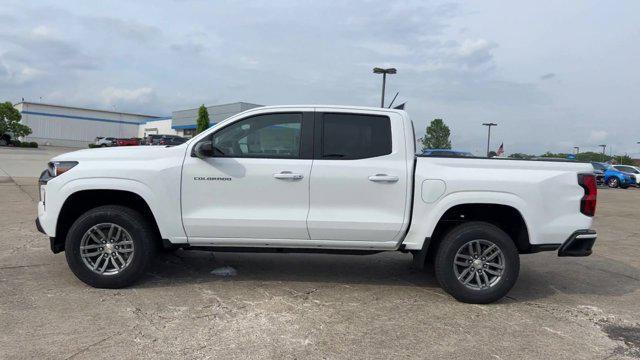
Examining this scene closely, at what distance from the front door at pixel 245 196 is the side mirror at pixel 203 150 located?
0.20 ft

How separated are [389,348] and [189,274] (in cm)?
269

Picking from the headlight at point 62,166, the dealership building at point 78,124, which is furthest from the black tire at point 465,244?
the dealership building at point 78,124

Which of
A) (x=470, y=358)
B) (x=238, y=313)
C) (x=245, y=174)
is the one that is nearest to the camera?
(x=470, y=358)

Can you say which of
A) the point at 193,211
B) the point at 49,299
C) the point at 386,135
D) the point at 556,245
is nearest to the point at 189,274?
the point at 193,211

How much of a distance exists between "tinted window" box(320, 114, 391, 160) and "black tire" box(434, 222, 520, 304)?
3.60 feet

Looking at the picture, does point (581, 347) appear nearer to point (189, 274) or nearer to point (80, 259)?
point (189, 274)

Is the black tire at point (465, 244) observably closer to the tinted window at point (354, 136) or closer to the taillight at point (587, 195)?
the taillight at point (587, 195)

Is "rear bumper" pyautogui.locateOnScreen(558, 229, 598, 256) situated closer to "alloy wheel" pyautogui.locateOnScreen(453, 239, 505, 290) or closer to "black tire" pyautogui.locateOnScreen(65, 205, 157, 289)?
"alloy wheel" pyautogui.locateOnScreen(453, 239, 505, 290)

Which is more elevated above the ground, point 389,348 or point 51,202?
point 51,202

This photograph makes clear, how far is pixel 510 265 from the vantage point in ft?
15.8

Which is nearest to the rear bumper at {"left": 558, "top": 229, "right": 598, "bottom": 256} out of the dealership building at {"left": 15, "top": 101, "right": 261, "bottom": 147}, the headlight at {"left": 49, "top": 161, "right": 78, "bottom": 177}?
the headlight at {"left": 49, "top": 161, "right": 78, "bottom": 177}

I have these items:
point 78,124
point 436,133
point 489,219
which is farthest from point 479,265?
point 78,124

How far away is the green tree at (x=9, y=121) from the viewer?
49.8 metres

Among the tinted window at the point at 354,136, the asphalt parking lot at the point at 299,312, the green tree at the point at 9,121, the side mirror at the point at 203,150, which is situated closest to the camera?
the asphalt parking lot at the point at 299,312
